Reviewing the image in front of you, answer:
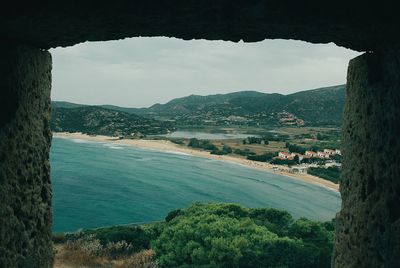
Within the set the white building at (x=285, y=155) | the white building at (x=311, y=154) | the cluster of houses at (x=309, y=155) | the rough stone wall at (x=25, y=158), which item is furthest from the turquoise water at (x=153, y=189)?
the rough stone wall at (x=25, y=158)

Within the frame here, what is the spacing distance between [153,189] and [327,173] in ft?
122

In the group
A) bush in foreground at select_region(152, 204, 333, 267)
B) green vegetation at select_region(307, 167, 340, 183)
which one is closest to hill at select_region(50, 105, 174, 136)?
green vegetation at select_region(307, 167, 340, 183)

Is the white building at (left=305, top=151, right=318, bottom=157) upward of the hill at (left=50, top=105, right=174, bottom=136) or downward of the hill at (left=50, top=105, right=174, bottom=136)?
downward

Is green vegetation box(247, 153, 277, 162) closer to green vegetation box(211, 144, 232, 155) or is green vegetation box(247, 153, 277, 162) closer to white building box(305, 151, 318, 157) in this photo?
white building box(305, 151, 318, 157)

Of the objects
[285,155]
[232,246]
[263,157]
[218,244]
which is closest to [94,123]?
[263,157]

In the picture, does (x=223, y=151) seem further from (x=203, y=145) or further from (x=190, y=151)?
(x=203, y=145)

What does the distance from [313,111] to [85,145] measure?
106 meters

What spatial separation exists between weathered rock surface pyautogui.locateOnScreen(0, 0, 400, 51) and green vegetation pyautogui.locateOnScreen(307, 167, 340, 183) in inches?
2983

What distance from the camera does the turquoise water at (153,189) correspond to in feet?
161

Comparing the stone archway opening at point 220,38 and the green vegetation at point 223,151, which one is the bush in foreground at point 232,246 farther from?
the green vegetation at point 223,151

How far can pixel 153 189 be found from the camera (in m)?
62.4

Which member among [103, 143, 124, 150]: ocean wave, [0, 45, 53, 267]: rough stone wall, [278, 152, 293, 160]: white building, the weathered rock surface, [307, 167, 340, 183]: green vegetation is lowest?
[103, 143, 124, 150]: ocean wave

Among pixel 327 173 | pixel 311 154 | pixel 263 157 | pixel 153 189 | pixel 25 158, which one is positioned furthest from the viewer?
pixel 263 157

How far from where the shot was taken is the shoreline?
75519 millimetres
